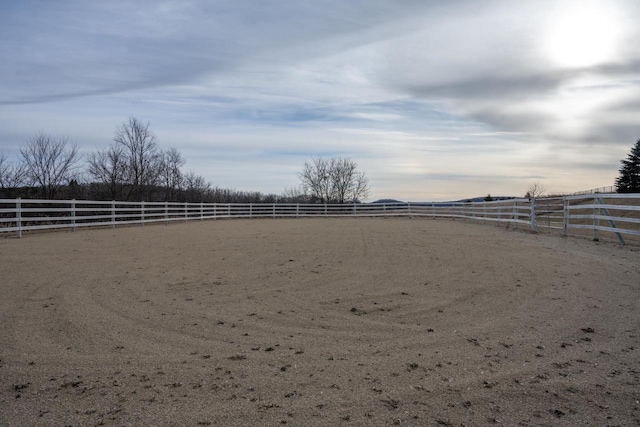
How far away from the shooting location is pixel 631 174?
2196 inches

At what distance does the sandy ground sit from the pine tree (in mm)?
57484

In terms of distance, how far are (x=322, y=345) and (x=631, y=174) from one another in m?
65.1

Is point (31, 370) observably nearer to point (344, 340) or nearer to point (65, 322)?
point (65, 322)

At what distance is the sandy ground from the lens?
2965mm

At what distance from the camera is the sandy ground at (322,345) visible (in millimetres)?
2965

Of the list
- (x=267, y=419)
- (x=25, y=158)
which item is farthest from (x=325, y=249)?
(x=25, y=158)

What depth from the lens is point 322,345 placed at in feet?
13.6

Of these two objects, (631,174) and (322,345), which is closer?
(322,345)

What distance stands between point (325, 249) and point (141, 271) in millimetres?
4471

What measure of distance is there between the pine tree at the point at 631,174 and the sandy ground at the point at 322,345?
5748cm

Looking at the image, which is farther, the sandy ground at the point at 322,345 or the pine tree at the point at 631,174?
the pine tree at the point at 631,174

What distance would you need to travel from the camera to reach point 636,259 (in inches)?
334

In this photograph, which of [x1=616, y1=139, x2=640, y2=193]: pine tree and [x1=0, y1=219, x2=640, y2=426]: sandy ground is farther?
[x1=616, y1=139, x2=640, y2=193]: pine tree

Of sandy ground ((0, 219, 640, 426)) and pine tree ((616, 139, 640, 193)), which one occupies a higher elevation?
pine tree ((616, 139, 640, 193))
